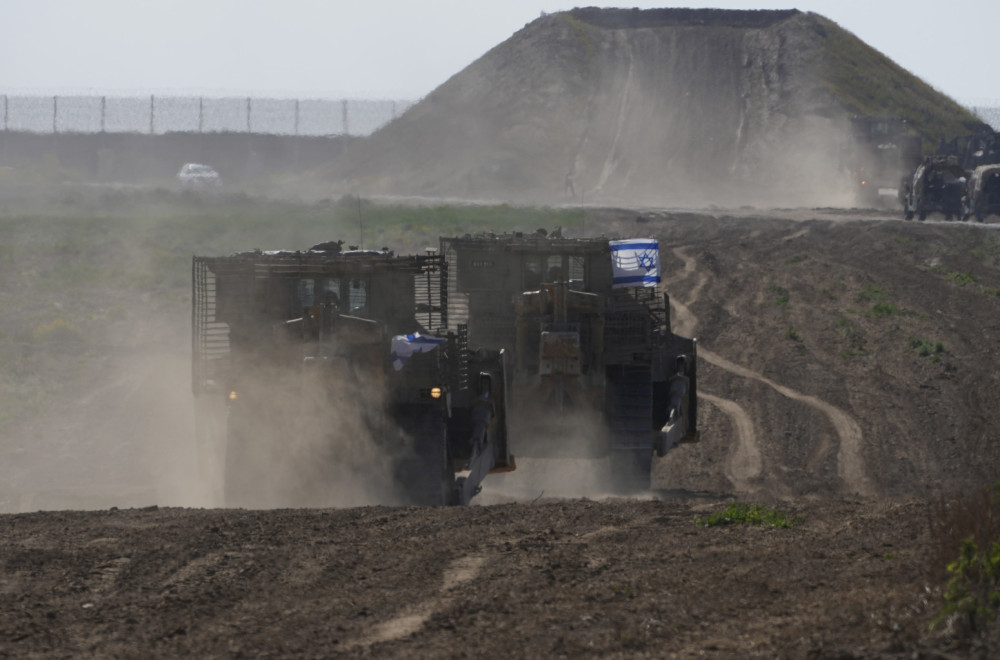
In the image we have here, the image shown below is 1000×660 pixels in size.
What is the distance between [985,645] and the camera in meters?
7.27

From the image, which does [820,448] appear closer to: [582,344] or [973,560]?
[582,344]

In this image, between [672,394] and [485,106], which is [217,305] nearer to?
[672,394]

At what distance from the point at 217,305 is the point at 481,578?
914 centimetres

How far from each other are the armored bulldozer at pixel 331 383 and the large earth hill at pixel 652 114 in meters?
59.6

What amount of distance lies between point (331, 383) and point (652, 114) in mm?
80489

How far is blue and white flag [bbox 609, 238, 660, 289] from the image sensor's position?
22.1 meters

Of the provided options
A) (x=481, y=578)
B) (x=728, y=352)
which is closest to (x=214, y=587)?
(x=481, y=578)

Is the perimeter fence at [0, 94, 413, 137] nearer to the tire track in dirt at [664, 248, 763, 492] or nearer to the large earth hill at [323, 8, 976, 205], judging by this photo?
the large earth hill at [323, 8, 976, 205]

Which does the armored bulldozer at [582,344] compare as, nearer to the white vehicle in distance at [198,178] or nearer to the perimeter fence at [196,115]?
the white vehicle in distance at [198,178]

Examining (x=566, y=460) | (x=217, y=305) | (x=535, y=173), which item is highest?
(x=535, y=173)

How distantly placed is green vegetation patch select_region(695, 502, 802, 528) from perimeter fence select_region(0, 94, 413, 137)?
9079 centimetres

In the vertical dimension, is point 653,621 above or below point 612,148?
below

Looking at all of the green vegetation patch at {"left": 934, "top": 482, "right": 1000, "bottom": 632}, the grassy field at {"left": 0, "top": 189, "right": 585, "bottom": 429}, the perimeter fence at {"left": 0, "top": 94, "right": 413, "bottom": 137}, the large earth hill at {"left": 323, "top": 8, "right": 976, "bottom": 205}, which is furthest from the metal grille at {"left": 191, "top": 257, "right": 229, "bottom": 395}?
the perimeter fence at {"left": 0, "top": 94, "right": 413, "bottom": 137}

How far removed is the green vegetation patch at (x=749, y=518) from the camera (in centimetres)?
1250
